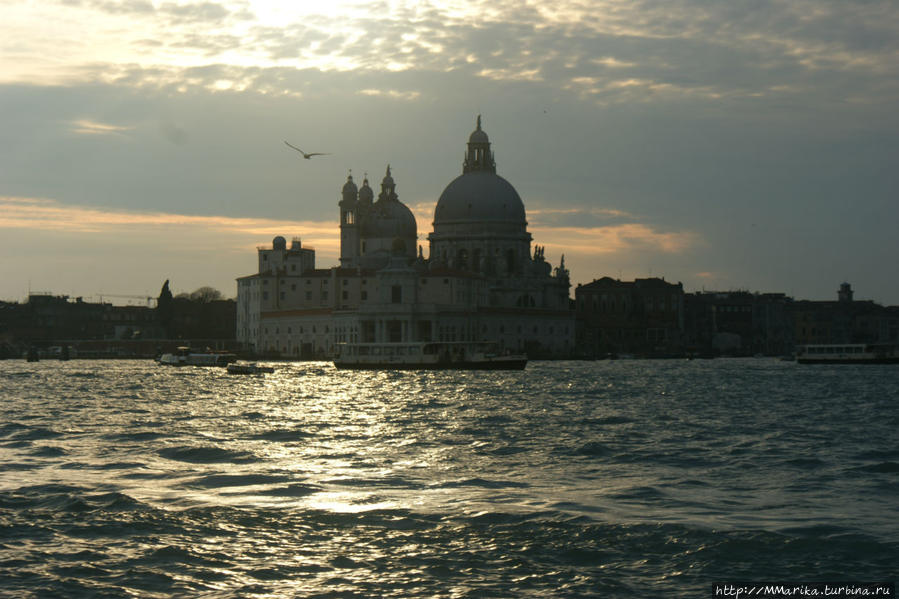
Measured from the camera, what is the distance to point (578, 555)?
13.7 metres

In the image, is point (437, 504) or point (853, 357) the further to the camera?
point (853, 357)

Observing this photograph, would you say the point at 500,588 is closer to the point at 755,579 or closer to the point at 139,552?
the point at 755,579

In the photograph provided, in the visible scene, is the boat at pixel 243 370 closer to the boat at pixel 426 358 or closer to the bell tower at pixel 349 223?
the boat at pixel 426 358

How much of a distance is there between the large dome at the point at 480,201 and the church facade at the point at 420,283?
11cm

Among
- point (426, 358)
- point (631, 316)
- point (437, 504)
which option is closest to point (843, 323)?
point (631, 316)

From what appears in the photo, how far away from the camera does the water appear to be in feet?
42.1

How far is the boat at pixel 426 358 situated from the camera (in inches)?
3159

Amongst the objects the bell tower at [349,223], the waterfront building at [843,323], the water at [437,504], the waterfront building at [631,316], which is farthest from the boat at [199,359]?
the waterfront building at [843,323]

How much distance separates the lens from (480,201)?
391 feet

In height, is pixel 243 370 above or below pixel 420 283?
below

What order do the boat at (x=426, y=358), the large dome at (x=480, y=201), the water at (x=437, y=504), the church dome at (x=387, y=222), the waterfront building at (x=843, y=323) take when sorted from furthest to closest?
the waterfront building at (x=843, y=323), the church dome at (x=387, y=222), the large dome at (x=480, y=201), the boat at (x=426, y=358), the water at (x=437, y=504)

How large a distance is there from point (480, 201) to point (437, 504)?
338 ft

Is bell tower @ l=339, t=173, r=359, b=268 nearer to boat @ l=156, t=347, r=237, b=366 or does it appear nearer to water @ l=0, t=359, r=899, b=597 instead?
boat @ l=156, t=347, r=237, b=366

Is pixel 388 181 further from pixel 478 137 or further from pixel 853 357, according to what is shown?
pixel 853 357
